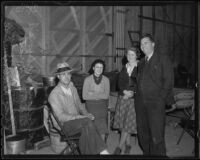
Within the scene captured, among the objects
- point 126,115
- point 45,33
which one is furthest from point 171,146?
point 45,33

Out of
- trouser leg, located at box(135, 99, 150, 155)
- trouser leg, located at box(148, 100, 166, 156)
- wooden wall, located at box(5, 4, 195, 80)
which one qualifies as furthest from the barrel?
wooden wall, located at box(5, 4, 195, 80)

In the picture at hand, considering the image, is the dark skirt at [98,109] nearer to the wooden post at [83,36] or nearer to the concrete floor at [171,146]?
the concrete floor at [171,146]

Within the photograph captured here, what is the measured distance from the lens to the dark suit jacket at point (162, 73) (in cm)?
402

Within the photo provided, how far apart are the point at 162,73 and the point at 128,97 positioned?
844 mm

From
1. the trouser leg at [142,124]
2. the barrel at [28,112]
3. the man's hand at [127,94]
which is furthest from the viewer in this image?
the barrel at [28,112]

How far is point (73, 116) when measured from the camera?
14.0 feet

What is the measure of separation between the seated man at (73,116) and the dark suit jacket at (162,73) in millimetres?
1241

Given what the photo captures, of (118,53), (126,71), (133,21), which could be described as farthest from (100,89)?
(133,21)

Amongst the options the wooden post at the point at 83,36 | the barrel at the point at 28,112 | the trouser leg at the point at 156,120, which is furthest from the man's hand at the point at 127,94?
the wooden post at the point at 83,36

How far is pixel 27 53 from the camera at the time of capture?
9.05 meters

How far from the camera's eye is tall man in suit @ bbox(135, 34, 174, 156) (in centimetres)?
407

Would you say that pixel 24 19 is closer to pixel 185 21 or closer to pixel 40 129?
pixel 40 129

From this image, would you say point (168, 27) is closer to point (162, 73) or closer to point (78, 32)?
point (78, 32)

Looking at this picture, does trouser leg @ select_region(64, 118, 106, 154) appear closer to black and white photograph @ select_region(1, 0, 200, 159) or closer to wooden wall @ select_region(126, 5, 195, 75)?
black and white photograph @ select_region(1, 0, 200, 159)
